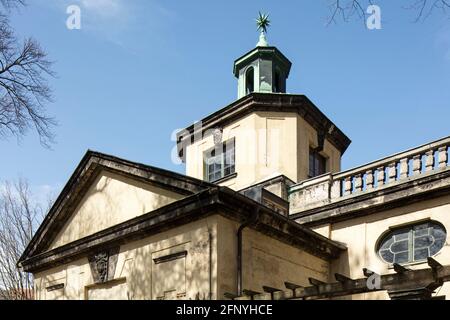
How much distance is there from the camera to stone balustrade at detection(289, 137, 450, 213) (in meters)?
13.6

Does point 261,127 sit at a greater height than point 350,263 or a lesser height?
greater

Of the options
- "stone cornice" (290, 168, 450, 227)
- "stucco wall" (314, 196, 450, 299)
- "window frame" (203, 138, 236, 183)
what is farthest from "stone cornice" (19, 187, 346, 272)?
"window frame" (203, 138, 236, 183)

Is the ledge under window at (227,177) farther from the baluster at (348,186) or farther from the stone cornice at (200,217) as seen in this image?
the stone cornice at (200,217)

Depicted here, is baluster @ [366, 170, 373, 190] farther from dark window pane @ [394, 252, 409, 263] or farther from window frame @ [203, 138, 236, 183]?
window frame @ [203, 138, 236, 183]

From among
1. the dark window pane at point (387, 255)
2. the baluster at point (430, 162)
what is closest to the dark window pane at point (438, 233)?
the dark window pane at point (387, 255)

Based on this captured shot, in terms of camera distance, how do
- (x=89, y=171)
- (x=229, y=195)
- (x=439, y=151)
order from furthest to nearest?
1. (x=89, y=171)
2. (x=439, y=151)
3. (x=229, y=195)

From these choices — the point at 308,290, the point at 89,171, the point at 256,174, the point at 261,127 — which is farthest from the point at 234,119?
the point at 308,290

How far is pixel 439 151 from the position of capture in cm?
1354

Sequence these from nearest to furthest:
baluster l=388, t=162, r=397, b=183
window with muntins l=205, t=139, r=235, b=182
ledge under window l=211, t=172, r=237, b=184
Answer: baluster l=388, t=162, r=397, b=183 → ledge under window l=211, t=172, r=237, b=184 → window with muntins l=205, t=139, r=235, b=182

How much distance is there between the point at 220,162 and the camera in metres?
19.8

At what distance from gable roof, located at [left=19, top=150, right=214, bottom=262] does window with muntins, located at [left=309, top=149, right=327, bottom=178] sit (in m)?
7.68

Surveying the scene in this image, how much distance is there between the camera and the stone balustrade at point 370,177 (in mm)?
13648
